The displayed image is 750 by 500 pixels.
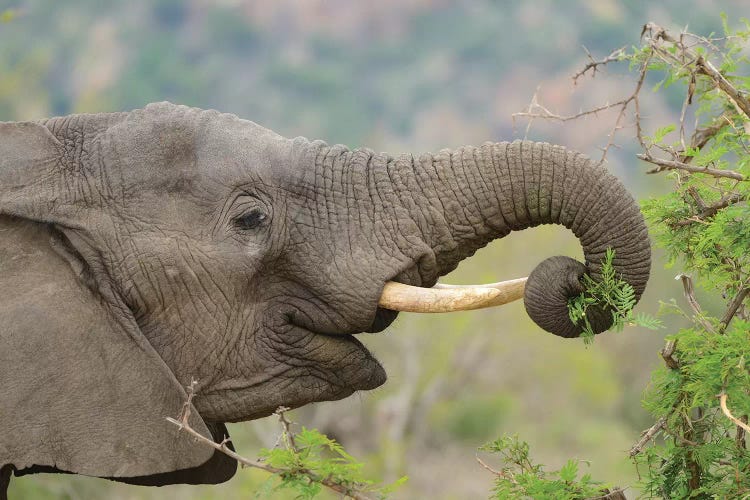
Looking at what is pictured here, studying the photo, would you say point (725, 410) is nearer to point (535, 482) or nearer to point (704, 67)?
point (535, 482)

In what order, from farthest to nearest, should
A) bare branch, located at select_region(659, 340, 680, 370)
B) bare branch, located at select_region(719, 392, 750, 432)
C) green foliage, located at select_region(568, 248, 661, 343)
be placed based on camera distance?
green foliage, located at select_region(568, 248, 661, 343) < bare branch, located at select_region(659, 340, 680, 370) < bare branch, located at select_region(719, 392, 750, 432)

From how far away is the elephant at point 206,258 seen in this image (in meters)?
4.14

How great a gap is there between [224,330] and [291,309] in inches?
9.4

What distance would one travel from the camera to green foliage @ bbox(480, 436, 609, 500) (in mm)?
3908

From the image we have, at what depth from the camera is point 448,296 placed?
13.5ft

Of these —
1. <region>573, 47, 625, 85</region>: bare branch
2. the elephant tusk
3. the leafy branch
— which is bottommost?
the leafy branch

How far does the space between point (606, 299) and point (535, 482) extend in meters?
0.60

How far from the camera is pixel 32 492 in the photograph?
1212cm

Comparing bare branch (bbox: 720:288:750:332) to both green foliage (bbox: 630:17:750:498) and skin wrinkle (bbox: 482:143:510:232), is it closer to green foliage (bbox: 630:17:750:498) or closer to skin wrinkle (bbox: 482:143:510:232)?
green foliage (bbox: 630:17:750:498)

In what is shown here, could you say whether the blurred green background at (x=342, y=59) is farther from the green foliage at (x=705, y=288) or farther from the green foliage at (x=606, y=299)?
the green foliage at (x=606, y=299)

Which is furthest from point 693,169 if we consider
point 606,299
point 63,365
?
point 63,365

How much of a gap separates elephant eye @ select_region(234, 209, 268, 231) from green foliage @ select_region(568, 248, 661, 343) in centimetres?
107

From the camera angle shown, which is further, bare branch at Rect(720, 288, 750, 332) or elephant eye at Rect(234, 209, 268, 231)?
elephant eye at Rect(234, 209, 268, 231)

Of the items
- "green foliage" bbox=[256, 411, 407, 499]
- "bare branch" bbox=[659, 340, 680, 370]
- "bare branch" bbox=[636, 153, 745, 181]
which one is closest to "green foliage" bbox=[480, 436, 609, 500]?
"bare branch" bbox=[659, 340, 680, 370]
